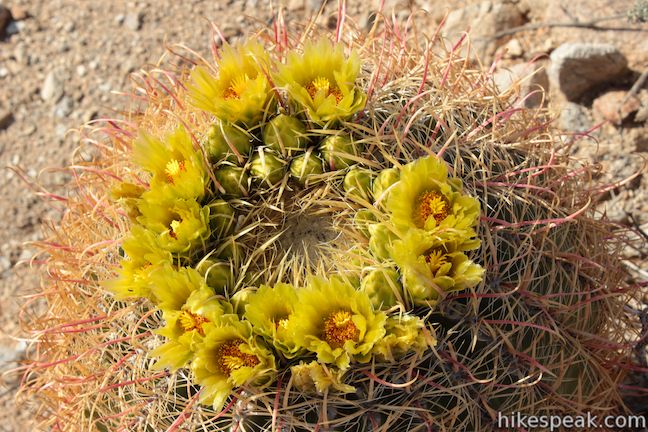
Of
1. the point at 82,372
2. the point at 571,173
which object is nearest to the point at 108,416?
the point at 82,372

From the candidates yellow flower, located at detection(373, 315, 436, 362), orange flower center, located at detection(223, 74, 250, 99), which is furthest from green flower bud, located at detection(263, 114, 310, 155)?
yellow flower, located at detection(373, 315, 436, 362)

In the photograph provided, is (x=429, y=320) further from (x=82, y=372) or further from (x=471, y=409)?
(x=82, y=372)

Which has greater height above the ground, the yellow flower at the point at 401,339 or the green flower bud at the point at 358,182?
the green flower bud at the point at 358,182

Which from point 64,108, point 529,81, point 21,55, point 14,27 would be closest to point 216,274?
point 529,81

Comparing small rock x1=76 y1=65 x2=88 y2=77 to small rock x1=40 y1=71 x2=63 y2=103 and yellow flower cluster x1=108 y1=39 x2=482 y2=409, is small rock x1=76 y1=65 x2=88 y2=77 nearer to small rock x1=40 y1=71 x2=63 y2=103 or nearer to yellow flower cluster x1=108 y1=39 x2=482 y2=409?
small rock x1=40 y1=71 x2=63 y2=103

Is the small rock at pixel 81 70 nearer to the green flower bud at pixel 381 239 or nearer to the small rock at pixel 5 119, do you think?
the small rock at pixel 5 119

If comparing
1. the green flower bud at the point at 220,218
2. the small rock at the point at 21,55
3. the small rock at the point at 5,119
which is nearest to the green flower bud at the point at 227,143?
the green flower bud at the point at 220,218

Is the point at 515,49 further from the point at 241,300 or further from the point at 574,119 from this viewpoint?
the point at 241,300
